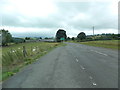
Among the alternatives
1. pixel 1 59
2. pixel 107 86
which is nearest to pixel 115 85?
pixel 107 86

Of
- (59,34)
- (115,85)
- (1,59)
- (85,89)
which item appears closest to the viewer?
(85,89)

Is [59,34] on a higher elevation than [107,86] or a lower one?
higher

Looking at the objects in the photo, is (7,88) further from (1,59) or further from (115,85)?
(1,59)

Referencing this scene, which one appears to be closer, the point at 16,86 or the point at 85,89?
the point at 85,89

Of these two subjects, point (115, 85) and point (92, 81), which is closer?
point (115, 85)

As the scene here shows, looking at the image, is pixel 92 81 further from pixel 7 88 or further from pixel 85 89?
pixel 7 88

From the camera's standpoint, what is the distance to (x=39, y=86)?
6.12 m

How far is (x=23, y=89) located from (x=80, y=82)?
8.74 feet

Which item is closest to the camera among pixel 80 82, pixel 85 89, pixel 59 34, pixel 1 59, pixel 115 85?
pixel 85 89

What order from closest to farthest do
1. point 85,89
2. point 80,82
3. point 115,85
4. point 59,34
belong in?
point 85,89 → point 115,85 → point 80,82 → point 59,34

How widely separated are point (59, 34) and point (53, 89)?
429 ft

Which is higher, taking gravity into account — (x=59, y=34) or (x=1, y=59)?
(x=59, y=34)

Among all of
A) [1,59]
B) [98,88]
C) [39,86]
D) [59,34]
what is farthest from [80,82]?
[59,34]

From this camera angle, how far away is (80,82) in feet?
21.4
